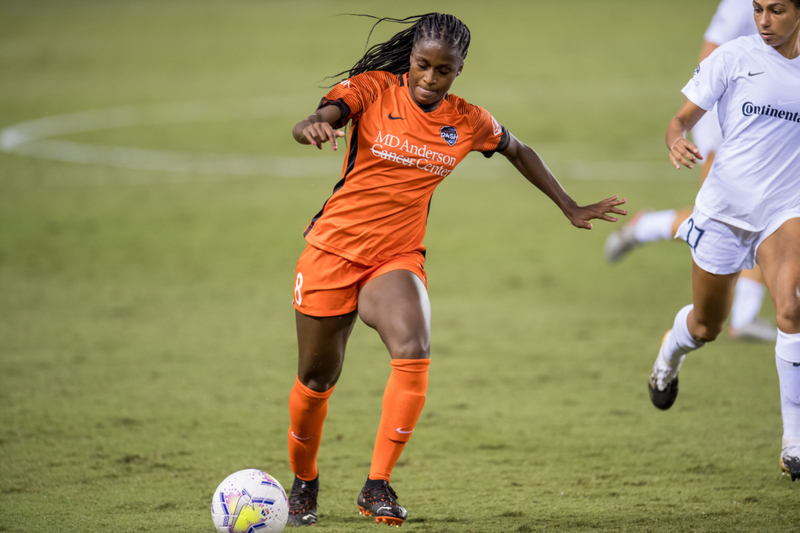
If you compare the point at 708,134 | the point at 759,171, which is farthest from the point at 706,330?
the point at 708,134

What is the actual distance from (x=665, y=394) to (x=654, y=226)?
2.43m

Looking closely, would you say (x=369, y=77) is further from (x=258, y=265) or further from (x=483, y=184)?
(x=483, y=184)

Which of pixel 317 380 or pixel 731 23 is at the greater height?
pixel 731 23

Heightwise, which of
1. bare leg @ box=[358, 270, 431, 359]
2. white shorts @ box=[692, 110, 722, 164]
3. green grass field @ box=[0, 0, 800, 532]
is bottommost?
green grass field @ box=[0, 0, 800, 532]

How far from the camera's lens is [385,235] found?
416 cm

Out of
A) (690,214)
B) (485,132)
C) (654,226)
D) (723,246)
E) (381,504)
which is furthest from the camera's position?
(654,226)

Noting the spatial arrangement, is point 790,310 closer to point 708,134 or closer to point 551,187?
point 551,187

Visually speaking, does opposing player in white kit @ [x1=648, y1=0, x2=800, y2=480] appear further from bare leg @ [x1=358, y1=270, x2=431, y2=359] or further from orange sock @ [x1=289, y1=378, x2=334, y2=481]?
orange sock @ [x1=289, y1=378, x2=334, y2=481]

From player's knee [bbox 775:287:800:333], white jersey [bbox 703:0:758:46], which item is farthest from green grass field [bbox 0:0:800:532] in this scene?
white jersey [bbox 703:0:758:46]

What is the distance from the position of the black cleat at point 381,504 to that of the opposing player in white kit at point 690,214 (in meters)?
3.40

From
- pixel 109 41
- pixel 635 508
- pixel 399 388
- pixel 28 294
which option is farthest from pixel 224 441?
pixel 109 41

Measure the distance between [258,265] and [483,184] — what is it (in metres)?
5.07

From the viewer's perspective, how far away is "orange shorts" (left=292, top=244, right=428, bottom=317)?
4.10 metres

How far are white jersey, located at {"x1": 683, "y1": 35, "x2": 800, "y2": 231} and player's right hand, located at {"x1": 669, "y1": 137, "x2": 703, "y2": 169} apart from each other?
292 mm
